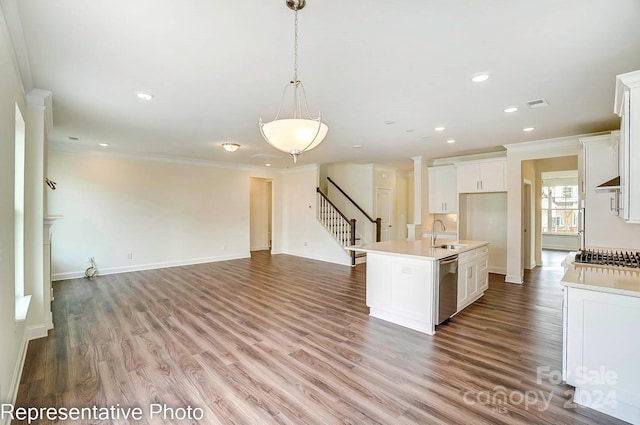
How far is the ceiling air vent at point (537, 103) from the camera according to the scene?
11.0 ft

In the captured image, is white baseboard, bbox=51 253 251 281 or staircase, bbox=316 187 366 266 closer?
white baseboard, bbox=51 253 251 281

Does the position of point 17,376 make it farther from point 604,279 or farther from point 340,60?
point 604,279

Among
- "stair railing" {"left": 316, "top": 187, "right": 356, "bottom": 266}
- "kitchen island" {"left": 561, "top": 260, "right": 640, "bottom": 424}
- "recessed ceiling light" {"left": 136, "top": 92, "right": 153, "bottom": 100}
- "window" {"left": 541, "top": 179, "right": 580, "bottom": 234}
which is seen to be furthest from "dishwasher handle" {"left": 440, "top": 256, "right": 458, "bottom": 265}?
"window" {"left": 541, "top": 179, "right": 580, "bottom": 234}

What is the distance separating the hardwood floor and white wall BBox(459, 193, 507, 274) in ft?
6.03

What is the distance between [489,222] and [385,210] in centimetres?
277

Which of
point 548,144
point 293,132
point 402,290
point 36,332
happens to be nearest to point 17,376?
point 36,332

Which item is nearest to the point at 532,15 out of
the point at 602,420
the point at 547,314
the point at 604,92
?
the point at 604,92

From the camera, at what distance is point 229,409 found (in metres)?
2.10

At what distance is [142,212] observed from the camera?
672cm

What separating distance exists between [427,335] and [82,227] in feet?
21.9

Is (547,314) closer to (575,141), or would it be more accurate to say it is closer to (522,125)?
(522,125)

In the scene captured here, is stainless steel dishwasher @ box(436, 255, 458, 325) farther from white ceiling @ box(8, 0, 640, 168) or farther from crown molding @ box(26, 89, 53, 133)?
crown molding @ box(26, 89, 53, 133)

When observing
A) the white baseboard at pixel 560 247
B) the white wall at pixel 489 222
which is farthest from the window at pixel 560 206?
the white wall at pixel 489 222

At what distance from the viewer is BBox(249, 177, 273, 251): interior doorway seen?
996 cm
